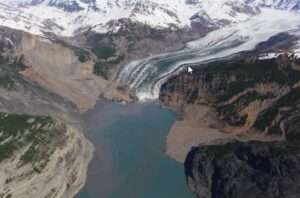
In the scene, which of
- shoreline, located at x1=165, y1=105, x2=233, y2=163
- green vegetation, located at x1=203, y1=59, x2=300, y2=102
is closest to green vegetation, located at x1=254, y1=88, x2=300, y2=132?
green vegetation, located at x1=203, y1=59, x2=300, y2=102

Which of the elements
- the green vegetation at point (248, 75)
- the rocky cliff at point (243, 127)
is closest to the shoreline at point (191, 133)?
the rocky cliff at point (243, 127)

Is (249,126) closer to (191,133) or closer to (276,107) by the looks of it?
(276,107)

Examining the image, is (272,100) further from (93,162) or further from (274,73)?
(93,162)

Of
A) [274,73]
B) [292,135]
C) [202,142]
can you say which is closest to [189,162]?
[202,142]

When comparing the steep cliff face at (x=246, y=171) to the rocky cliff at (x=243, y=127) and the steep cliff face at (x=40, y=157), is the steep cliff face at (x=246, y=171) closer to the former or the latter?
the rocky cliff at (x=243, y=127)

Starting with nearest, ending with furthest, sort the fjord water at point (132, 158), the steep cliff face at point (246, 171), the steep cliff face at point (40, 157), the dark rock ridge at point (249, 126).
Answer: the steep cliff face at point (246, 171) < the dark rock ridge at point (249, 126) < the steep cliff face at point (40, 157) < the fjord water at point (132, 158)

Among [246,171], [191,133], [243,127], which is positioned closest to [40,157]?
[246,171]

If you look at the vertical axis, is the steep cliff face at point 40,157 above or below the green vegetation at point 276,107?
below
